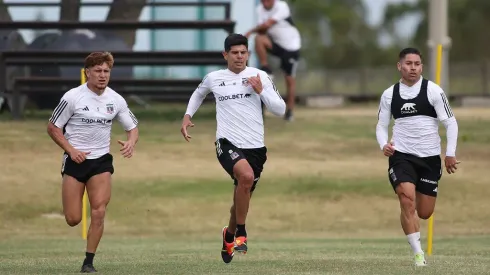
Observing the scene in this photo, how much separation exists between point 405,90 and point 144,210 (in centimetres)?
823

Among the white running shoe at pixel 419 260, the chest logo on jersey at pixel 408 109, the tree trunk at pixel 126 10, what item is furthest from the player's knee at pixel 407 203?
the tree trunk at pixel 126 10

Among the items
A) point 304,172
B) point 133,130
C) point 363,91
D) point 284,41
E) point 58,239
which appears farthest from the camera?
point 363,91

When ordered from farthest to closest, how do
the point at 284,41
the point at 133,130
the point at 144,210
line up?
the point at 284,41 < the point at 144,210 < the point at 133,130

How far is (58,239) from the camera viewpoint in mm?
20422

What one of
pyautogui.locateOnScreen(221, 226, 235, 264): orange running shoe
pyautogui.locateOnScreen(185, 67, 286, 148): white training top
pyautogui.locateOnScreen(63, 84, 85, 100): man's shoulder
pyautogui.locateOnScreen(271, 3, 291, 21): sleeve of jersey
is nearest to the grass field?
pyautogui.locateOnScreen(221, 226, 235, 264): orange running shoe

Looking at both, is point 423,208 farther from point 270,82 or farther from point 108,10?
point 108,10

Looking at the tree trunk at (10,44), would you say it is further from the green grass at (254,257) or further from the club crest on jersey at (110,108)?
the club crest on jersey at (110,108)

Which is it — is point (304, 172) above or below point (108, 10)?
below

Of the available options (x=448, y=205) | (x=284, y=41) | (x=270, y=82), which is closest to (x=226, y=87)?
(x=270, y=82)

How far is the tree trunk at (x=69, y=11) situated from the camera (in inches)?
1079

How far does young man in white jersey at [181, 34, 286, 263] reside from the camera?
14586 mm

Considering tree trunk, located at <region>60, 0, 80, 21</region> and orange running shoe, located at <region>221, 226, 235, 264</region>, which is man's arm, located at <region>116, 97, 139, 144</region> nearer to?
orange running shoe, located at <region>221, 226, 235, 264</region>

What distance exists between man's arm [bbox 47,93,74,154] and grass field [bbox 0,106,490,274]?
83.9 inches

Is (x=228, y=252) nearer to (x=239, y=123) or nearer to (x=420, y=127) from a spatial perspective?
(x=239, y=123)
